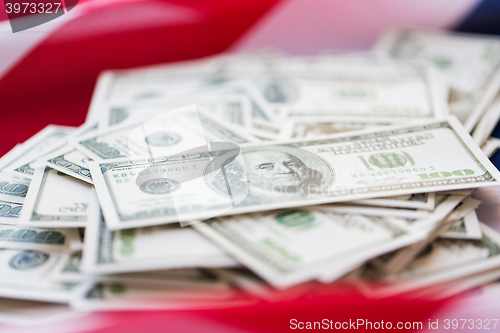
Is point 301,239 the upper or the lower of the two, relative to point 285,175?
lower

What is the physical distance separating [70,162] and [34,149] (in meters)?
0.15

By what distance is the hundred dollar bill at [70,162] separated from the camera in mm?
680

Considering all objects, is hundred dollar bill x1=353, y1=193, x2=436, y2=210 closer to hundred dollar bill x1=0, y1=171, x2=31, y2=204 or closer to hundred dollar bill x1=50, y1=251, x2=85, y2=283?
hundred dollar bill x1=50, y1=251, x2=85, y2=283

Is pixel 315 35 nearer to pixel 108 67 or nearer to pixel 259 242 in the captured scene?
pixel 108 67

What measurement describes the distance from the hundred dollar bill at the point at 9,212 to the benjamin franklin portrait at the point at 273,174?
0.99ft

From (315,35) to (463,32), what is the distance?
0.43 meters

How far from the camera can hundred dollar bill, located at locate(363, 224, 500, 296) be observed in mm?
543

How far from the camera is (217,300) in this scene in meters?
0.53

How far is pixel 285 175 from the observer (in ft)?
2.19

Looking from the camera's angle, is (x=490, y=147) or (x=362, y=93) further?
(x=362, y=93)

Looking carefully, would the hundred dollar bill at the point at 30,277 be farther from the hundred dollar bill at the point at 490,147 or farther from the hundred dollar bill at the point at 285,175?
the hundred dollar bill at the point at 490,147

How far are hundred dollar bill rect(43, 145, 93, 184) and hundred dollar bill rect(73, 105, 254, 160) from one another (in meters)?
0.01

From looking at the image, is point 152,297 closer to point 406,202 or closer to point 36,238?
point 36,238

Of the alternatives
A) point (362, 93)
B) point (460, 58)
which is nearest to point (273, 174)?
point (362, 93)
